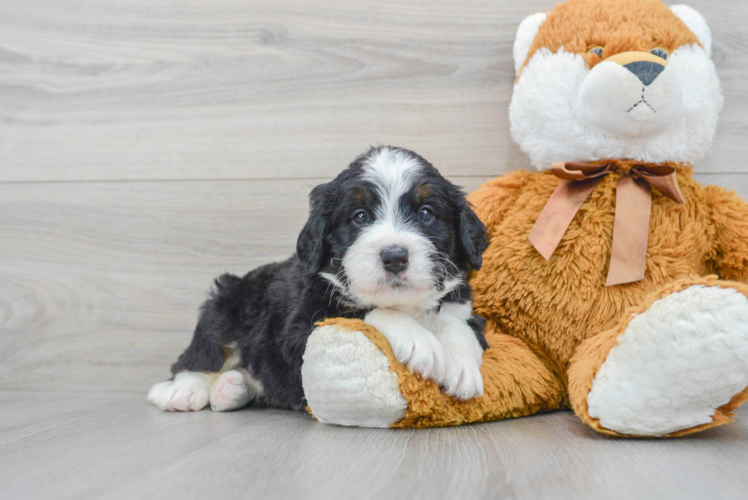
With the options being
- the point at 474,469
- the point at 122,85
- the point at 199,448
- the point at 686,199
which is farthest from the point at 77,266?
the point at 686,199

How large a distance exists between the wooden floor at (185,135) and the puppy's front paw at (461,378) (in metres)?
0.98

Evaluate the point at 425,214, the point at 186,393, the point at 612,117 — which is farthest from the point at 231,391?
the point at 612,117

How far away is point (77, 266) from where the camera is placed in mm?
2387

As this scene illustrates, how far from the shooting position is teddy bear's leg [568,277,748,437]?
117 centimetres

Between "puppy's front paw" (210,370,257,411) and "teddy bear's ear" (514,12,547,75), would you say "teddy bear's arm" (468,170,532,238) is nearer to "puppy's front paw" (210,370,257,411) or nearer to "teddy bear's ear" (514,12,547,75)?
"teddy bear's ear" (514,12,547,75)

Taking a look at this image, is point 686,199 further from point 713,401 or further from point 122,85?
point 122,85

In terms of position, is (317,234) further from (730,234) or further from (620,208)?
(730,234)

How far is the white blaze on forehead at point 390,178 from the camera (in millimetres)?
1485

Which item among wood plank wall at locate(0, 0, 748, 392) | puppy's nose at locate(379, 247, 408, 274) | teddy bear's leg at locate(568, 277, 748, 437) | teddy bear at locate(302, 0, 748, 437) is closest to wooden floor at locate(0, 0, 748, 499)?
wood plank wall at locate(0, 0, 748, 392)

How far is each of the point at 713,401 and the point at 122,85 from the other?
231cm

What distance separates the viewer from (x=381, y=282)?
4.52 feet

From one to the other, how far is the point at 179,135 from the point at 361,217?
3.96 feet

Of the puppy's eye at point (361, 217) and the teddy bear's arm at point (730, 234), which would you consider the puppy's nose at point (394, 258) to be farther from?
the teddy bear's arm at point (730, 234)

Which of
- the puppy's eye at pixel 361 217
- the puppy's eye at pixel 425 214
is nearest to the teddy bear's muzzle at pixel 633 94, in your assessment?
the puppy's eye at pixel 425 214
